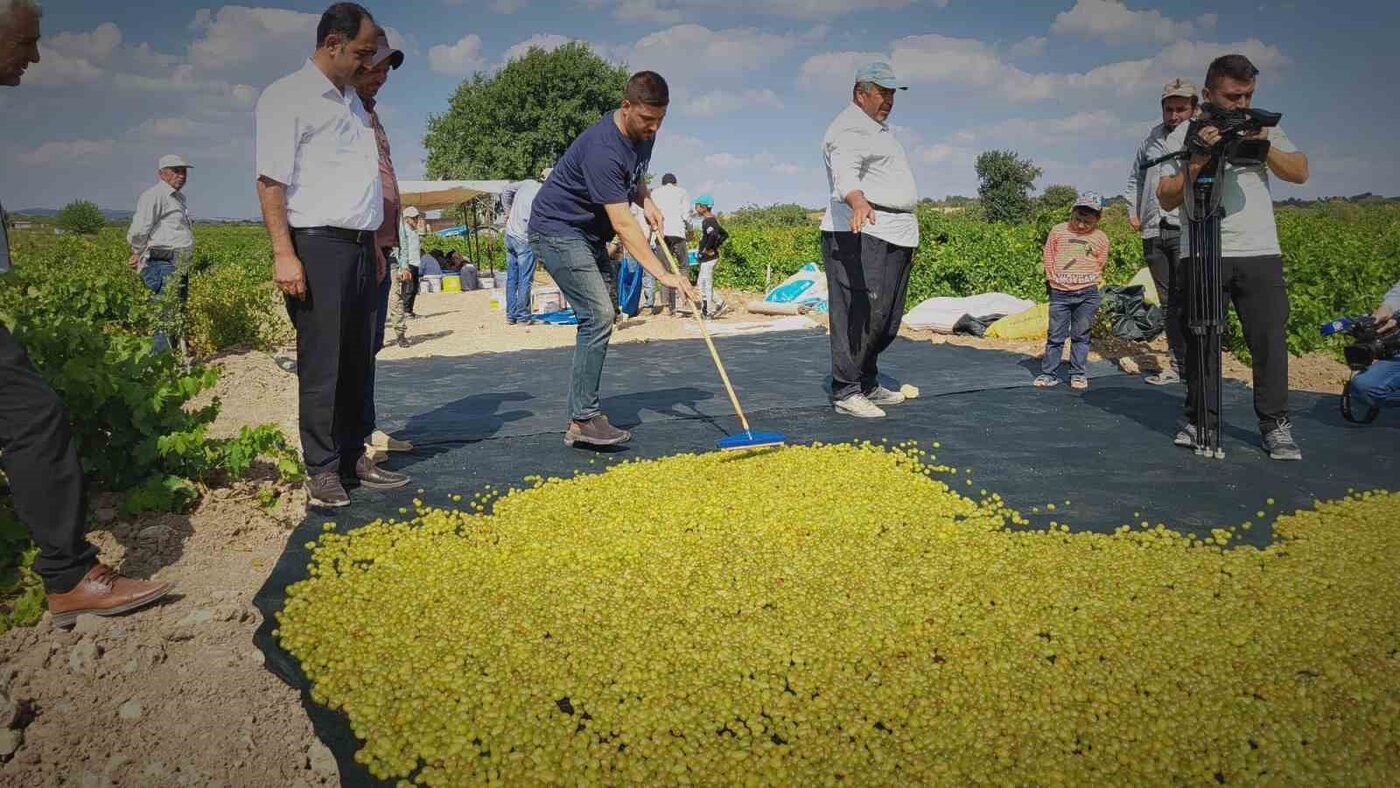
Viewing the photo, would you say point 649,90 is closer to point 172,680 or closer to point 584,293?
point 584,293

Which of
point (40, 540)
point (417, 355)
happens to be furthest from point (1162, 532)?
point (417, 355)

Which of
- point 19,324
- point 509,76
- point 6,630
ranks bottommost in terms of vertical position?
point 6,630

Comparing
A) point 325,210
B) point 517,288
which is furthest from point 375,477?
point 517,288

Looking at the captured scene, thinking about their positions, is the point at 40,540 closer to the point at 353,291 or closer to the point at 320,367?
the point at 320,367

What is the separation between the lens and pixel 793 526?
3.50 metres

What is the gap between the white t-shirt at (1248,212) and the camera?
413 cm

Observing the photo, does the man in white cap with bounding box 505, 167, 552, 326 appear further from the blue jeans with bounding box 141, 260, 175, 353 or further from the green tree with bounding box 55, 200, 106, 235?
the green tree with bounding box 55, 200, 106, 235

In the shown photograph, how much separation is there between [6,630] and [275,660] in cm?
87

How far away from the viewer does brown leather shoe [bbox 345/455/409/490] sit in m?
4.08

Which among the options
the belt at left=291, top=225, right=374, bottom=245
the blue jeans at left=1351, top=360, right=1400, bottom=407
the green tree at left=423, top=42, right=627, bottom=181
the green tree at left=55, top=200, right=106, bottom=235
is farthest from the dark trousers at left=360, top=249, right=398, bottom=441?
the green tree at left=55, top=200, right=106, bottom=235

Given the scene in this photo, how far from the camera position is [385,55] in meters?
3.92

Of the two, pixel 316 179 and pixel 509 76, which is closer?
pixel 316 179

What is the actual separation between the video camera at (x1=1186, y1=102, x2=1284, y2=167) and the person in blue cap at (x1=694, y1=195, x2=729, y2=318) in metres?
7.40

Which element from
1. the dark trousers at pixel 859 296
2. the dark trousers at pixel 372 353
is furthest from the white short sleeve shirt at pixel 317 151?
the dark trousers at pixel 859 296
